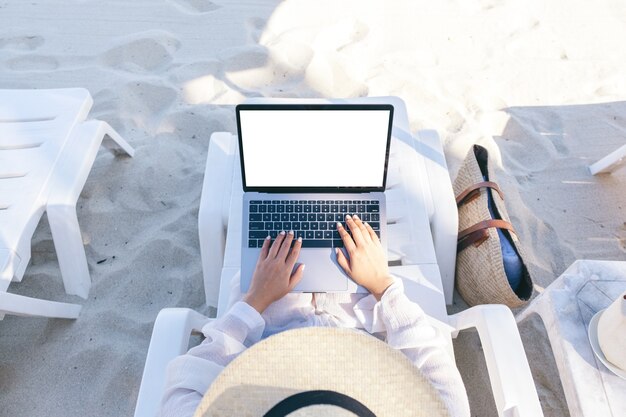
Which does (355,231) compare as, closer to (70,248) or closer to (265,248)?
(265,248)

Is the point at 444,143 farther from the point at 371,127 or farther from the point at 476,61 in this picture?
the point at 371,127

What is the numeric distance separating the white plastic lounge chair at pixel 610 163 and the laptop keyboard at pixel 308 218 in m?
1.47

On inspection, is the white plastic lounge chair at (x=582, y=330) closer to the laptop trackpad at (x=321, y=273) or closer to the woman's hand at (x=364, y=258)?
the woman's hand at (x=364, y=258)

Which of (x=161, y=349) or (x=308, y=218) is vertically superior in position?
(x=308, y=218)

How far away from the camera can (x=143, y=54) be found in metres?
3.03

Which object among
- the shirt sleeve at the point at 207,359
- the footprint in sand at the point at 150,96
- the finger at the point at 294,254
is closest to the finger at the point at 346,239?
the finger at the point at 294,254

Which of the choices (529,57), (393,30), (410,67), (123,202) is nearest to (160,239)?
(123,202)

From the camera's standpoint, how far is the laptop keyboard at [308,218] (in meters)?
1.64

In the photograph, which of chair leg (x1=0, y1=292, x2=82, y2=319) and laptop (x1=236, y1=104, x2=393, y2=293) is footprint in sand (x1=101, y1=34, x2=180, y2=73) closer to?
chair leg (x1=0, y1=292, x2=82, y2=319)

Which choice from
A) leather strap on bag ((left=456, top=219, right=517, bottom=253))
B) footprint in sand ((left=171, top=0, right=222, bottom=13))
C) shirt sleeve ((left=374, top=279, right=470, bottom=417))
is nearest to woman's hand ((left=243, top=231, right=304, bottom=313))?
shirt sleeve ((left=374, top=279, right=470, bottom=417))

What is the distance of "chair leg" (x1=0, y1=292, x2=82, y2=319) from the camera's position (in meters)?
1.66

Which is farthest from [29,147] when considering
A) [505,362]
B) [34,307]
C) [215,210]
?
[505,362]

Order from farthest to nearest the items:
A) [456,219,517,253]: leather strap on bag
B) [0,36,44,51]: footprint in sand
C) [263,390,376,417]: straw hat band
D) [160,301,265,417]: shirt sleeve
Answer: [0,36,44,51]: footprint in sand → [456,219,517,253]: leather strap on bag → [160,301,265,417]: shirt sleeve → [263,390,376,417]: straw hat band

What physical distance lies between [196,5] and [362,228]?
7.77 ft
